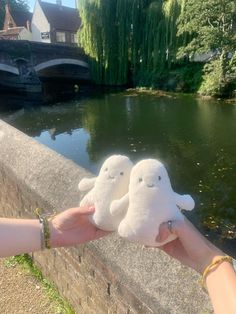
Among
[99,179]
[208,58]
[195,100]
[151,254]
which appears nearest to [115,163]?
[99,179]

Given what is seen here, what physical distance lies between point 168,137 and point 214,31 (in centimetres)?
865

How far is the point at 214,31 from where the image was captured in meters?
18.5

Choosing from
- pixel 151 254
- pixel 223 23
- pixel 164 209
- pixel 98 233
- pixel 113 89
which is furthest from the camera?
pixel 113 89

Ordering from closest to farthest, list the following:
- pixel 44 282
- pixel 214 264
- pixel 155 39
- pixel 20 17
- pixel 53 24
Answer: pixel 214 264 → pixel 44 282 → pixel 155 39 → pixel 53 24 → pixel 20 17

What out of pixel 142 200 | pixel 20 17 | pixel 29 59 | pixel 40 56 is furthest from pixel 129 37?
pixel 20 17

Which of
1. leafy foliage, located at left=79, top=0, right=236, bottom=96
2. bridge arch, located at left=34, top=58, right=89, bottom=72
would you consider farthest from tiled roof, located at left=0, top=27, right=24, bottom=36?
leafy foliage, located at left=79, top=0, right=236, bottom=96

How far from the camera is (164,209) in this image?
1.19 metres

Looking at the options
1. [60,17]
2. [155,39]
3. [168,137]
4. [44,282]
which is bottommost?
[168,137]

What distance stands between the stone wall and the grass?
70mm

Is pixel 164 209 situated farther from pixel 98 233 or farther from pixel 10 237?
pixel 10 237

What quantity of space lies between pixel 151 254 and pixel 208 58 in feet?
75.2

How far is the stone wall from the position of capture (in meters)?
1.61

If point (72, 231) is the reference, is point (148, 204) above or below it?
above

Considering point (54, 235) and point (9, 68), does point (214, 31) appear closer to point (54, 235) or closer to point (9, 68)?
point (9, 68)
